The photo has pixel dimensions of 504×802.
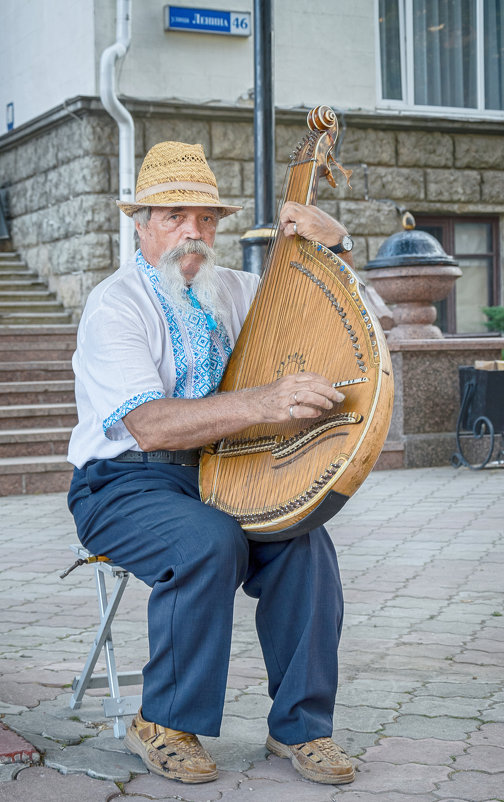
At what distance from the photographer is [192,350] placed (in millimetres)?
3361

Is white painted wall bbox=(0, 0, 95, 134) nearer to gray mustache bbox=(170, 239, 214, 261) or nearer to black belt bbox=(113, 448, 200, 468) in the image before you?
gray mustache bbox=(170, 239, 214, 261)

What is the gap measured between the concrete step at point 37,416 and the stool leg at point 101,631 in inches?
253

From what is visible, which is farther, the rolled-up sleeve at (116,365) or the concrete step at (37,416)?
the concrete step at (37,416)

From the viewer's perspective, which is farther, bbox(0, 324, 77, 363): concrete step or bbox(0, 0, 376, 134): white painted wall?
bbox(0, 0, 376, 134): white painted wall

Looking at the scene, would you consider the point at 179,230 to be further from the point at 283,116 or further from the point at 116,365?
the point at 283,116

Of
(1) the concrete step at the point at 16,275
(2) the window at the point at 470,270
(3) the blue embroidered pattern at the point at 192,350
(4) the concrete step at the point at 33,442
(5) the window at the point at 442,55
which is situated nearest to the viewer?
(3) the blue embroidered pattern at the point at 192,350

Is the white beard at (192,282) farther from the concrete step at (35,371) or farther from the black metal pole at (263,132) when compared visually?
the concrete step at (35,371)

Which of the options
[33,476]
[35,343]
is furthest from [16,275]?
[33,476]

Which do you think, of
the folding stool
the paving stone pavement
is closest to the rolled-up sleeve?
the folding stool

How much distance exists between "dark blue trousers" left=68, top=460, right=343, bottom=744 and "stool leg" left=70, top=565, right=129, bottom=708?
192 mm

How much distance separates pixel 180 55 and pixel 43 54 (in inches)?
67.0

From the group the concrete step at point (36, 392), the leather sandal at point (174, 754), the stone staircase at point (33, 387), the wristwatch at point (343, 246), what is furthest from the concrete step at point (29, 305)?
the leather sandal at point (174, 754)

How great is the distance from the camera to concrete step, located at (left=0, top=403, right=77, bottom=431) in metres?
9.88

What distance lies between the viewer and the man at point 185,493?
2.96m
